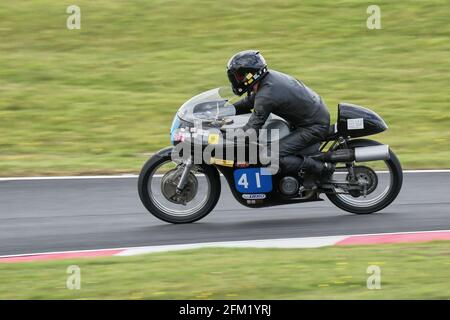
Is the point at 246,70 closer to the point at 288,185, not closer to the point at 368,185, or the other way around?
the point at 288,185

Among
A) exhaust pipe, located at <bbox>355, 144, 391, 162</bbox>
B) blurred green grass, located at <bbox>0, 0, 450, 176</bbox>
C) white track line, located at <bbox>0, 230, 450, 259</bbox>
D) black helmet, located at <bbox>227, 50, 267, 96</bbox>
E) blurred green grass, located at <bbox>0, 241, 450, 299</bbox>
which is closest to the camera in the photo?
blurred green grass, located at <bbox>0, 241, 450, 299</bbox>

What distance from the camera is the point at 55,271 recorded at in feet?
28.5

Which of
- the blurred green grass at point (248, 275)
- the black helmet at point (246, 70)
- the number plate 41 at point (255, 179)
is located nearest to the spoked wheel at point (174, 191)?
the number plate 41 at point (255, 179)

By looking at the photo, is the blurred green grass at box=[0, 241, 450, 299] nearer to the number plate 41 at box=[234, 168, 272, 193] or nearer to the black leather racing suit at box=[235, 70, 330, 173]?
the number plate 41 at box=[234, 168, 272, 193]

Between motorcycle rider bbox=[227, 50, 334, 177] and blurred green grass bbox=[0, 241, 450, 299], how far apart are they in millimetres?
1316

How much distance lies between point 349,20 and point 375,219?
10.9 metres

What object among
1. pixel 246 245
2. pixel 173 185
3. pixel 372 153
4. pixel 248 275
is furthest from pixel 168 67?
pixel 248 275

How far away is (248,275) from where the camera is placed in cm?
831

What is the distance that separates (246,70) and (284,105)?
1.77ft

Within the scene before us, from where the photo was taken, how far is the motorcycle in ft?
34.1

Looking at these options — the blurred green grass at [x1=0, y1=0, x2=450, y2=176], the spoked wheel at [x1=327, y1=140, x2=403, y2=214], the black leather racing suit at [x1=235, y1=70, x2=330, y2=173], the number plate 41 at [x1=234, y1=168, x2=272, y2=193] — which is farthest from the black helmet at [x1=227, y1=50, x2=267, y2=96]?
the blurred green grass at [x1=0, y1=0, x2=450, y2=176]

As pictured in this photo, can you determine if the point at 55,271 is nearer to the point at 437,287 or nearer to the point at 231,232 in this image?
the point at 231,232
